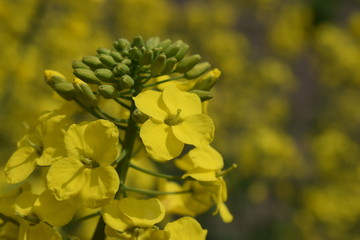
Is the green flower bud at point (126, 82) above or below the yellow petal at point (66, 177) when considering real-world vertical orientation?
above

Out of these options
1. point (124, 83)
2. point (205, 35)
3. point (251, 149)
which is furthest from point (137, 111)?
point (205, 35)

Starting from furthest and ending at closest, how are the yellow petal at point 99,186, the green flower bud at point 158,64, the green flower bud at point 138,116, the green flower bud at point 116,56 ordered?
the green flower bud at point 116,56, the green flower bud at point 158,64, the green flower bud at point 138,116, the yellow petal at point 99,186

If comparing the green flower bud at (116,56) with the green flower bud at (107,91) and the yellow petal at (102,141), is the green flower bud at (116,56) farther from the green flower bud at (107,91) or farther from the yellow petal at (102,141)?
the yellow petal at (102,141)

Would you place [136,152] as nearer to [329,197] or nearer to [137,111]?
[137,111]

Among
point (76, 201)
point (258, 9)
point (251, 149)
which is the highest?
point (76, 201)

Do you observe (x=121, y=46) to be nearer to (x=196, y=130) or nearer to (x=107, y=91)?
(x=107, y=91)

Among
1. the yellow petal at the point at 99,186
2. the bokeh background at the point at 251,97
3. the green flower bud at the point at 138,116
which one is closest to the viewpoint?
the yellow petal at the point at 99,186

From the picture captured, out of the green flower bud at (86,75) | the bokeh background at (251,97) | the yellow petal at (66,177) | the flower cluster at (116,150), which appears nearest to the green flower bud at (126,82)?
the flower cluster at (116,150)

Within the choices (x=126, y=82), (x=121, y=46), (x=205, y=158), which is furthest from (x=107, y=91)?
(x=205, y=158)
